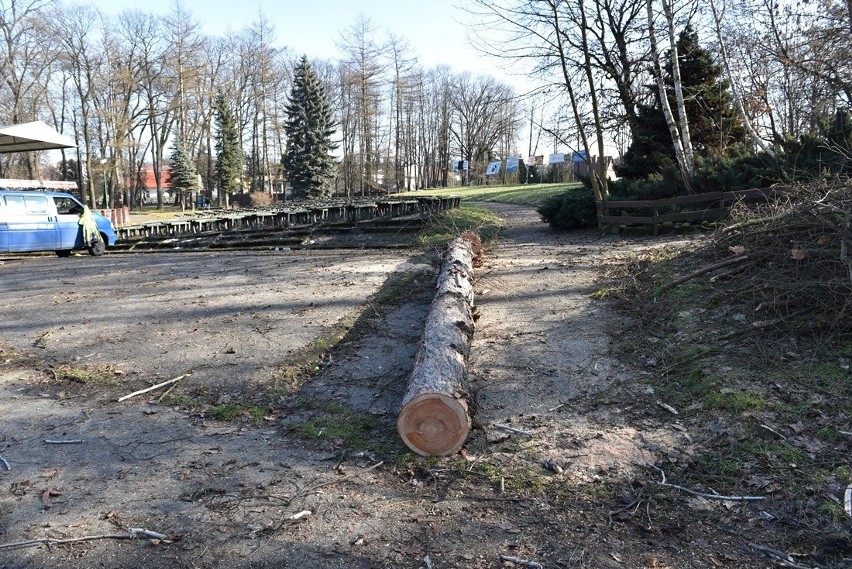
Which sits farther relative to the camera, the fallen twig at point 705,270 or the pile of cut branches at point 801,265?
the fallen twig at point 705,270

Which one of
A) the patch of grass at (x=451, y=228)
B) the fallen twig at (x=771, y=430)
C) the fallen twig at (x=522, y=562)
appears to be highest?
the patch of grass at (x=451, y=228)

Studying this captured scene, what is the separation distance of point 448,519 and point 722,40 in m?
18.9

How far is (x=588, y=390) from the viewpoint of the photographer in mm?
5500

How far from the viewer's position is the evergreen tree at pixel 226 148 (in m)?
53.8

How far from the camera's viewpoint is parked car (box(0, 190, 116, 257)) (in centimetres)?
1485

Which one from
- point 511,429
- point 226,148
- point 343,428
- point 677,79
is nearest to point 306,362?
point 343,428

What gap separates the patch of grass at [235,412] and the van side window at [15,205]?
42.4 feet

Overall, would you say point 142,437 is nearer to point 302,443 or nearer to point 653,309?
point 302,443

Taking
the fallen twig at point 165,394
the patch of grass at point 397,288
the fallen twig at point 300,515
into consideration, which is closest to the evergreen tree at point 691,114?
the patch of grass at point 397,288

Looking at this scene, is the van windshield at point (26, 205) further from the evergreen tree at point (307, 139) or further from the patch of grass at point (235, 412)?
the evergreen tree at point (307, 139)

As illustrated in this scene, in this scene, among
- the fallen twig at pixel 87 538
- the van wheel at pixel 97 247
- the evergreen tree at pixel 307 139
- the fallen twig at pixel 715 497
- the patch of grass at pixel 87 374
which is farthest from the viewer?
the evergreen tree at pixel 307 139

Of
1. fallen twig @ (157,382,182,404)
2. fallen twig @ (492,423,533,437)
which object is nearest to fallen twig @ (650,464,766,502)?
fallen twig @ (492,423,533,437)

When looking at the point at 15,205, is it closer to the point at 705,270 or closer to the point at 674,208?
the point at 705,270

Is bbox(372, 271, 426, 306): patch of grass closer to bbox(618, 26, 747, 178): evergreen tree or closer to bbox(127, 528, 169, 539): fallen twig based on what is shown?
bbox(127, 528, 169, 539): fallen twig
